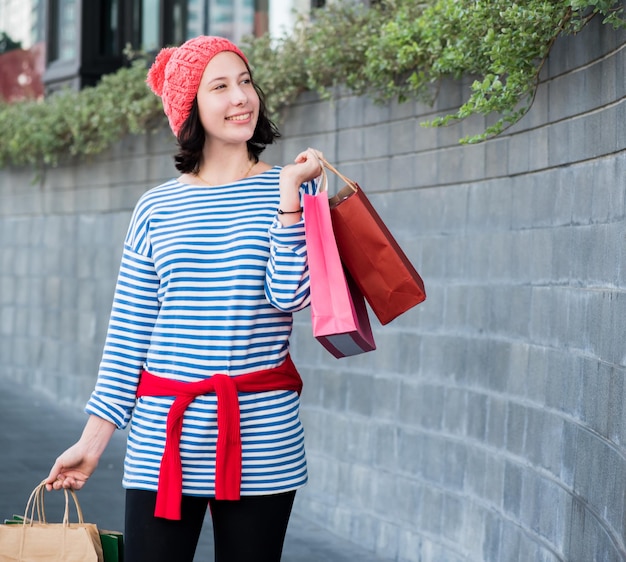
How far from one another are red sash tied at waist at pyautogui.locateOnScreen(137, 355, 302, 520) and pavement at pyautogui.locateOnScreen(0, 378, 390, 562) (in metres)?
2.86

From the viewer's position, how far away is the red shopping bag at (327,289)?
266 centimetres

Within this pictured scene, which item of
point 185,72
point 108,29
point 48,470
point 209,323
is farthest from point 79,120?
point 209,323

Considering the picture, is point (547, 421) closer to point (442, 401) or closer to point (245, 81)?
point (442, 401)

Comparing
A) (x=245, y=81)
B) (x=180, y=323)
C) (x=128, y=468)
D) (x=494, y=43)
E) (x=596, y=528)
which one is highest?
(x=494, y=43)

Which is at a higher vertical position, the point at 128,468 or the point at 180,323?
the point at 180,323

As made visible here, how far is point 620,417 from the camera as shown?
3334mm

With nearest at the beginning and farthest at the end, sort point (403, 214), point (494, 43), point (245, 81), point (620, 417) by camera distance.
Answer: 1. point (245, 81)
2. point (620, 417)
3. point (494, 43)
4. point (403, 214)

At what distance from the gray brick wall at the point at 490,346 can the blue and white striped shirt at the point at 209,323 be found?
1.04 m

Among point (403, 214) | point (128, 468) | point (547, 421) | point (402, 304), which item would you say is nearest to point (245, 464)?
point (128, 468)

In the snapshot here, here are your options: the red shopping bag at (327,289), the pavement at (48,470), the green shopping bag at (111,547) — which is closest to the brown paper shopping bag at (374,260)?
the red shopping bag at (327,289)

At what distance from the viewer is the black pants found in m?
2.81

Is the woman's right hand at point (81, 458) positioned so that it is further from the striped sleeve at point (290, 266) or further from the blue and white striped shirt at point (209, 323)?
the striped sleeve at point (290, 266)

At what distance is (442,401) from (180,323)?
8.70 feet

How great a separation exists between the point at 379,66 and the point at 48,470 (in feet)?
11.2
